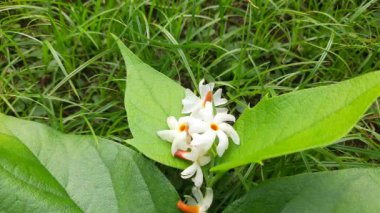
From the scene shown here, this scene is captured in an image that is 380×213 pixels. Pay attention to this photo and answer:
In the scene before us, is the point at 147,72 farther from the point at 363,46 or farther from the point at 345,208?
the point at 363,46

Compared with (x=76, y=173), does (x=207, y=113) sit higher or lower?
higher

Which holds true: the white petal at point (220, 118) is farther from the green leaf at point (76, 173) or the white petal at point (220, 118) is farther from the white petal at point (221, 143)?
the green leaf at point (76, 173)

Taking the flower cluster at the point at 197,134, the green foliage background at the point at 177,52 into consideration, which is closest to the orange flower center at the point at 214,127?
the flower cluster at the point at 197,134

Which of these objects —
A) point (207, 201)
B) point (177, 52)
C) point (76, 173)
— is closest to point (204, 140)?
point (207, 201)

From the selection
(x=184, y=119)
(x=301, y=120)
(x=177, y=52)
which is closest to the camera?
(x=301, y=120)

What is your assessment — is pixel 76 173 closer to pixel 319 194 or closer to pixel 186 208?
pixel 186 208

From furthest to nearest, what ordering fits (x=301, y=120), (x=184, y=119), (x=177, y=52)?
1. (x=177, y=52)
2. (x=184, y=119)
3. (x=301, y=120)

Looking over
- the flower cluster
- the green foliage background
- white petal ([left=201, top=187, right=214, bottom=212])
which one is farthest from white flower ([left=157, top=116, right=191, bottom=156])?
the green foliage background
